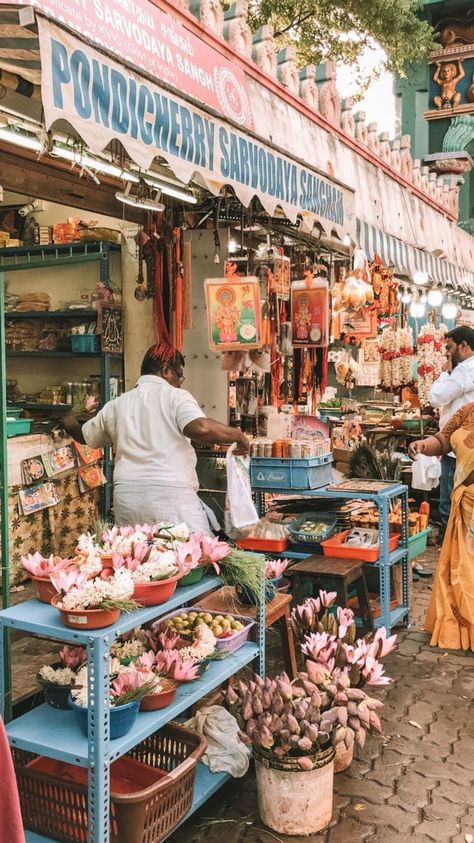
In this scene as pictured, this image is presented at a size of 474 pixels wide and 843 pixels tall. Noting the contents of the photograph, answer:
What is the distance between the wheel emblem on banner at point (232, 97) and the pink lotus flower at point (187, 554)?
2740 mm

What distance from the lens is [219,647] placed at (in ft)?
12.0

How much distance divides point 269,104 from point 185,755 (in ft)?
14.2

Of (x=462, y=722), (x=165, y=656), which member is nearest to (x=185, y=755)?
(x=165, y=656)

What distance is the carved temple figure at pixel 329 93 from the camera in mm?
6617

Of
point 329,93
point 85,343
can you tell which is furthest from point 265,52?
point 85,343

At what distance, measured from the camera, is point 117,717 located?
2.84 meters

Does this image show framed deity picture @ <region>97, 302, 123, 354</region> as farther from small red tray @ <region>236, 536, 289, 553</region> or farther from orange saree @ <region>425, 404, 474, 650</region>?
orange saree @ <region>425, 404, 474, 650</region>

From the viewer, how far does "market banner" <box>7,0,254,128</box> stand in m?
3.57

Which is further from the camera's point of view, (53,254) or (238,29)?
(53,254)

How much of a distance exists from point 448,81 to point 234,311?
14.3 meters

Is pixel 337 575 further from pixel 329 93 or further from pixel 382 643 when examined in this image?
pixel 329 93

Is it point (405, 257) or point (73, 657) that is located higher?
point (405, 257)

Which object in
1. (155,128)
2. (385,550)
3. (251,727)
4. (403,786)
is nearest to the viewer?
(251,727)

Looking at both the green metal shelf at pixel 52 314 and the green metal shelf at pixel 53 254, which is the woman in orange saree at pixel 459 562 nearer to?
the green metal shelf at pixel 53 254
